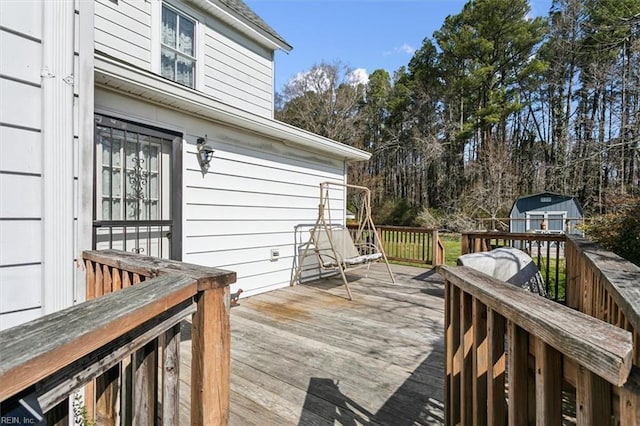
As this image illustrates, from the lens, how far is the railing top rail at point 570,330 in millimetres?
573

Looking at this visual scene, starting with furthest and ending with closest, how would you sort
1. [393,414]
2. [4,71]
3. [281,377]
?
[281,377] → [393,414] → [4,71]

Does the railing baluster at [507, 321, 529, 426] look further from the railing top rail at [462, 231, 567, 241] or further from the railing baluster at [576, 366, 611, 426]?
the railing top rail at [462, 231, 567, 241]

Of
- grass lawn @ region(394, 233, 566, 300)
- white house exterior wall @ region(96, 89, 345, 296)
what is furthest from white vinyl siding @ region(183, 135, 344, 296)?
grass lawn @ region(394, 233, 566, 300)

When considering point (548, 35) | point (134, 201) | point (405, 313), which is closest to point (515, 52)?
point (548, 35)

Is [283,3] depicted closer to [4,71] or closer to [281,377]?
[4,71]

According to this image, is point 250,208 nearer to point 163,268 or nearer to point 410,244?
point 163,268

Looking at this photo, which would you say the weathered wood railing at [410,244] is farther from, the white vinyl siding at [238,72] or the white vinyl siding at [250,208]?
the white vinyl siding at [238,72]

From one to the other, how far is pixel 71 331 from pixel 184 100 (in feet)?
9.87

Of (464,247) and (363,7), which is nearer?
(464,247)

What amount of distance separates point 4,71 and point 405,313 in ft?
12.6

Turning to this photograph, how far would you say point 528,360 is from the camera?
931 millimetres

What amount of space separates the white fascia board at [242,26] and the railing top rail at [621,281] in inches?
211

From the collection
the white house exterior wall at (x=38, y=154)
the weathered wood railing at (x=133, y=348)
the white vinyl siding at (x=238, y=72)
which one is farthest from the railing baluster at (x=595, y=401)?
the white vinyl siding at (x=238, y=72)

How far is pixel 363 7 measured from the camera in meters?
9.39
